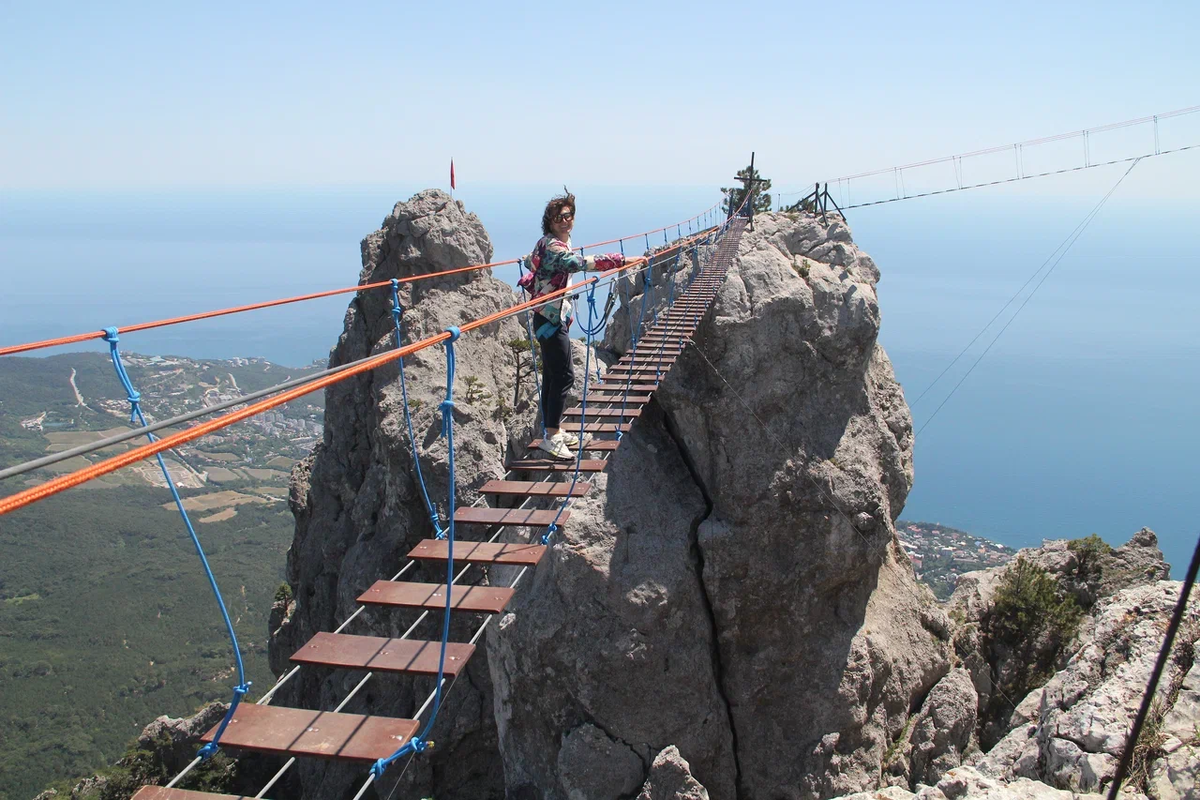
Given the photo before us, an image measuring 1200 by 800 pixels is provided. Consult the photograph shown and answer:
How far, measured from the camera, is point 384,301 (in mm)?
20344

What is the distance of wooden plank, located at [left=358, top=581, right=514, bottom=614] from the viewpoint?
5.24m

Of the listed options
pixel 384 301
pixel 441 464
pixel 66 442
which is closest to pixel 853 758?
pixel 441 464

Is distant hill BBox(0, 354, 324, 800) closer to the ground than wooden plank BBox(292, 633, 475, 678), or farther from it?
closer to the ground

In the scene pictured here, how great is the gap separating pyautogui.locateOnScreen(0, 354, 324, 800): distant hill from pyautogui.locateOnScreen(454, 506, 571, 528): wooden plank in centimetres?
2243

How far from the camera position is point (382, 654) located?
15.2 ft

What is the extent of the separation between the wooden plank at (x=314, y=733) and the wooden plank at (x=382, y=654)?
13.9 inches

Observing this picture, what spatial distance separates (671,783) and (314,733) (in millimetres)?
8626

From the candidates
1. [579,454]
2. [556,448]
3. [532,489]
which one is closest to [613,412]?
[556,448]

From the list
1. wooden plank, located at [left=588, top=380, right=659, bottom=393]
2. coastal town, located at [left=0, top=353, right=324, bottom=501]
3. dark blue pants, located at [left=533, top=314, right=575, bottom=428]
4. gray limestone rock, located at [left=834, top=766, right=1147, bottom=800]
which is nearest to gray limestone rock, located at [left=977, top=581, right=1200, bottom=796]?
gray limestone rock, located at [left=834, top=766, right=1147, bottom=800]

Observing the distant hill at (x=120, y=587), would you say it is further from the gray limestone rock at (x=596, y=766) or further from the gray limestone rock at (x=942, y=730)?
the gray limestone rock at (x=942, y=730)

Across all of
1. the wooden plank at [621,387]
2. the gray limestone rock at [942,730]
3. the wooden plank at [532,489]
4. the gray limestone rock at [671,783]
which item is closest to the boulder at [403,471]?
the gray limestone rock at [671,783]

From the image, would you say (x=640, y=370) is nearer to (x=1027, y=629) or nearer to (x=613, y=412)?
(x=613, y=412)

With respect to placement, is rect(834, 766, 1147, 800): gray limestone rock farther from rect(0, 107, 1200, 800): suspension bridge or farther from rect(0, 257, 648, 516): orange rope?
A: rect(0, 257, 648, 516): orange rope

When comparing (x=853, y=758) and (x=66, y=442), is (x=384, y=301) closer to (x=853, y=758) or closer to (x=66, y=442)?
(x=853, y=758)
